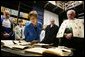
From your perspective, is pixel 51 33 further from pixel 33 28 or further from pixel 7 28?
pixel 7 28

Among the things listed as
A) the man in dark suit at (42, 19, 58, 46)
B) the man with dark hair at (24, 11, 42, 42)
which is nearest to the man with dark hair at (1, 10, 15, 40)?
the man with dark hair at (24, 11, 42, 42)

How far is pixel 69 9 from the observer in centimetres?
95

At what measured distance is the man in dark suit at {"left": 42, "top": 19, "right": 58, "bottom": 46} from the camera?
95cm

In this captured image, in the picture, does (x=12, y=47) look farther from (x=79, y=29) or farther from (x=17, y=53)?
(x=79, y=29)

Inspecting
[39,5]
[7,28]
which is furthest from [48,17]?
[7,28]

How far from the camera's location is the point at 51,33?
96 cm

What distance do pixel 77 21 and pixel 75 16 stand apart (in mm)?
48

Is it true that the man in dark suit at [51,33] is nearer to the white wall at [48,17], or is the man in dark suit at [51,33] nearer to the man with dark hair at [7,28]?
the white wall at [48,17]

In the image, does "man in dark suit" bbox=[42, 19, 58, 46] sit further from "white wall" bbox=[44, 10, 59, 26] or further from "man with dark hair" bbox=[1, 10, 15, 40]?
"man with dark hair" bbox=[1, 10, 15, 40]

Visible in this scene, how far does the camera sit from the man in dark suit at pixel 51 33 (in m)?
0.95

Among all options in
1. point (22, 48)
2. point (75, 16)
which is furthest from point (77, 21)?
point (22, 48)

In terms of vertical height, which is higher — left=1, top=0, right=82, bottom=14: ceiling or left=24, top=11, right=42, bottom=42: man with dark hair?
left=1, top=0, right=82, bottom=14: ceiling

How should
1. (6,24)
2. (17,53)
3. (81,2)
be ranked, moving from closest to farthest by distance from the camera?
(17,53), (81,2), (6,24)

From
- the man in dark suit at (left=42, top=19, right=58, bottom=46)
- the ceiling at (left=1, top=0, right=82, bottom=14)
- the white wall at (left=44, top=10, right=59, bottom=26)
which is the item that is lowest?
the man in dark suit at (left=42, top=19, right=58, bottom=46)
